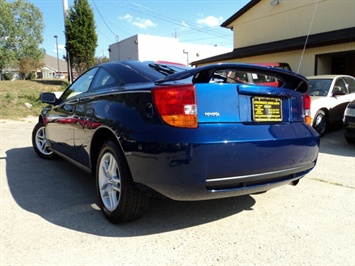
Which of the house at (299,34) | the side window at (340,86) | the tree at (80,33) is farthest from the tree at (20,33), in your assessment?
the side window at (340,86)

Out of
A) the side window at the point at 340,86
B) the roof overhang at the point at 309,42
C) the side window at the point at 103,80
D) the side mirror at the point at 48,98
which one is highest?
the roof overhang at the point at 309,42

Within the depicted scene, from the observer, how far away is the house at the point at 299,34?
41.7 feet

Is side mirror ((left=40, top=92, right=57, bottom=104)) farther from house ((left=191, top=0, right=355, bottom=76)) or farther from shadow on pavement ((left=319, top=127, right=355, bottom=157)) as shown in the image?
house ((left=191, top=0, right=355, bottom=76))

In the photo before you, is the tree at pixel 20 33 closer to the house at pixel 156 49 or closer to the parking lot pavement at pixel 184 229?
the house at pixel 156 49

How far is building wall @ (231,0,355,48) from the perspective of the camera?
537 inches

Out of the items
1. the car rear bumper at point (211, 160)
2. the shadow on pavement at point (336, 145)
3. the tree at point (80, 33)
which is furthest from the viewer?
the tree at point (80, 33)

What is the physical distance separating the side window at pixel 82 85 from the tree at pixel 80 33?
2033 cm

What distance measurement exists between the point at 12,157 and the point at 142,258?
4.00m

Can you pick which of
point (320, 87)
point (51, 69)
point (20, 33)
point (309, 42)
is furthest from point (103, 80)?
point (51, 69)

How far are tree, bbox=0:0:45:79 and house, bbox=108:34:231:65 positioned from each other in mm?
9509

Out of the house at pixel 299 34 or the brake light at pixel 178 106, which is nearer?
→ the brake light at pixel 178 106

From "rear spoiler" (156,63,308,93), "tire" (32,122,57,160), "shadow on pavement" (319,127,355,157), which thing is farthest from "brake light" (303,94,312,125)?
"tire" (32,122,57,160)

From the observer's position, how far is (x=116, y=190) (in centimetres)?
270

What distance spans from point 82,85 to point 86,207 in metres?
1.58
